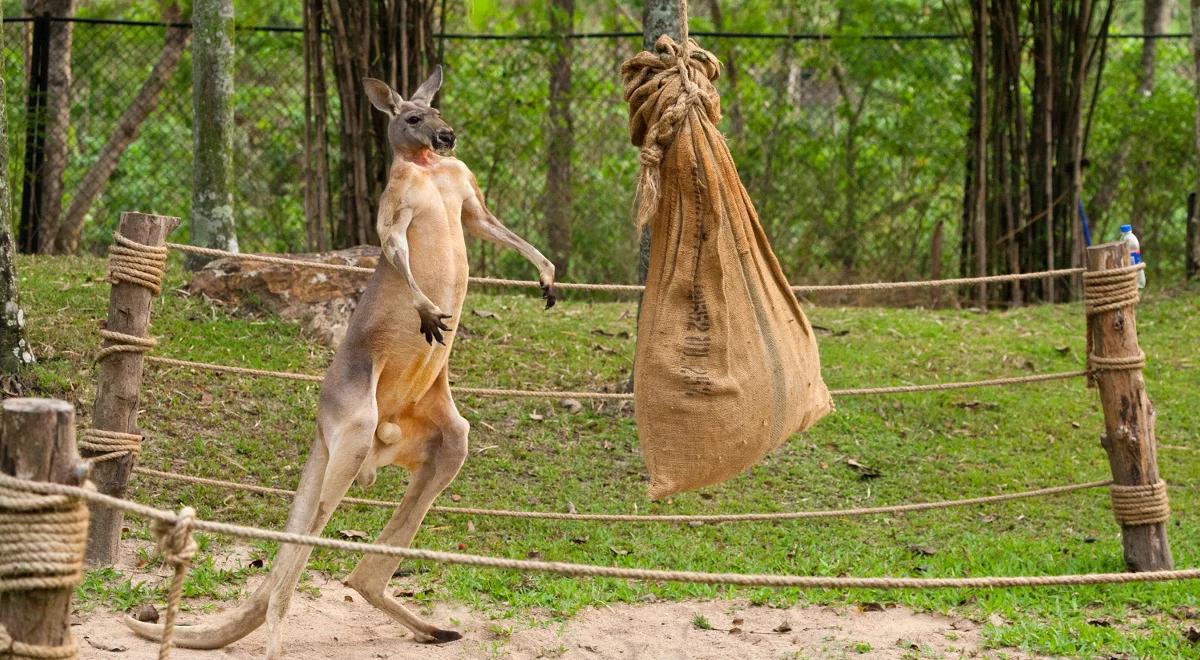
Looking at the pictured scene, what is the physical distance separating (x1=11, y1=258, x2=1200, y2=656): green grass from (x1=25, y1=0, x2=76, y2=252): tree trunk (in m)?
1.16

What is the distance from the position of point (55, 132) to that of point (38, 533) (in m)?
6.72

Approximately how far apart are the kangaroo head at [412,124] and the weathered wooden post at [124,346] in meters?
0.93

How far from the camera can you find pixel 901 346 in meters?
7.24

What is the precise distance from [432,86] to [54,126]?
18.1 feet

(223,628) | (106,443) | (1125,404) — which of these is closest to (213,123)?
(106,443)

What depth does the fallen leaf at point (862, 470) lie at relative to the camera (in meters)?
5.76

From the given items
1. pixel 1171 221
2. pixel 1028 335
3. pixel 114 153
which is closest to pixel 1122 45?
pixel 1171 221

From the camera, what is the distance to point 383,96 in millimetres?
3730

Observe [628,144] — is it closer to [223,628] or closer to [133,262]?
[133,262]

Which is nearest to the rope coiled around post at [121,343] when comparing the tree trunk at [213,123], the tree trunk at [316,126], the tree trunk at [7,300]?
A: the tree trunk at [7,300]

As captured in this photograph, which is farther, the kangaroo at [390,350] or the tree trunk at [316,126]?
the tree trunk at [316,126]

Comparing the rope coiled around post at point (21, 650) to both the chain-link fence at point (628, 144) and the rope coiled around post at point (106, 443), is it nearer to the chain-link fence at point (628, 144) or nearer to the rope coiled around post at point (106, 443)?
the rope coiled around post at point (106, 443)

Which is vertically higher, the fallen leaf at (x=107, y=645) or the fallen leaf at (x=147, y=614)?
the fallen leaf at (x=147, y=614)

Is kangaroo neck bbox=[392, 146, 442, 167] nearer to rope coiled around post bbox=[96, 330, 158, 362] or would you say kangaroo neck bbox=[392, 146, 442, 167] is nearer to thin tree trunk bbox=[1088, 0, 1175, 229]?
rope coiled around post bbox=[96, 330, 158, 362]
